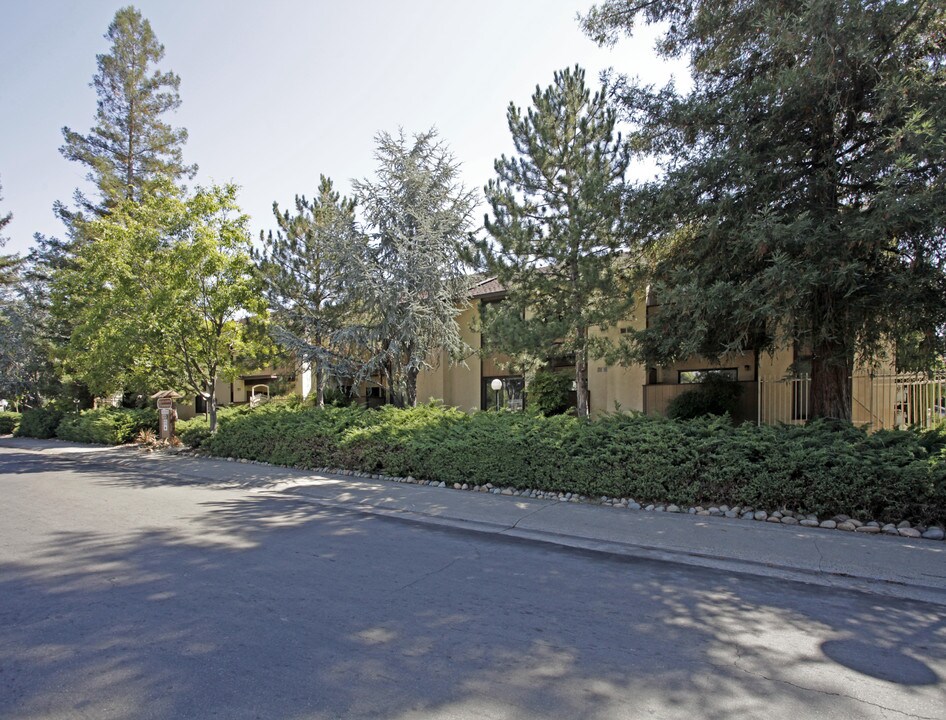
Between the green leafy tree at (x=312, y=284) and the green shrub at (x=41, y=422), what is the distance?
51.4ft

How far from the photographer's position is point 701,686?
3443 millimetres

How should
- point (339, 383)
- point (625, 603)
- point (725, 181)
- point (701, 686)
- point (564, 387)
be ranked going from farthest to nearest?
point (564, 387)
point (339, 383)
point (725, 181)
point (625, 603)
point (701, 686)

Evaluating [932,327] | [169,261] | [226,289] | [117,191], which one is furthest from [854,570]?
[117,191]

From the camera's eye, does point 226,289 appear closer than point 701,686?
No

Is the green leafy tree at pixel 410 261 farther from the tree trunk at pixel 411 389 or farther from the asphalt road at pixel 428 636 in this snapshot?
the asphalt road at pixel 428 636

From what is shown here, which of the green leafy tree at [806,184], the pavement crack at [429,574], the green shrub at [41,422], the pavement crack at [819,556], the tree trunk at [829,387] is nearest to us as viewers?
the pavement crack at [429,574]

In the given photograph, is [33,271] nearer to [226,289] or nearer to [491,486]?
[226,289]

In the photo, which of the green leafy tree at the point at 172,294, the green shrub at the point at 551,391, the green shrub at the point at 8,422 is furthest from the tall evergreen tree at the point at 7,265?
the green shrub at the point at 551,391

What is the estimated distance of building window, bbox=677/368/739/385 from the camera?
1568 centimetres

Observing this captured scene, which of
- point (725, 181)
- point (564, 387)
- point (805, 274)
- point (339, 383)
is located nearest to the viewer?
point (805, 274)

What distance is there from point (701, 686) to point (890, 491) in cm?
546

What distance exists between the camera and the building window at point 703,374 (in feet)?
51.4

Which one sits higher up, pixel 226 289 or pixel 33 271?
pixel 33 271

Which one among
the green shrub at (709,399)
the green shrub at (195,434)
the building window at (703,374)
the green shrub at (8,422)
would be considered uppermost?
the building window at (703,374)
